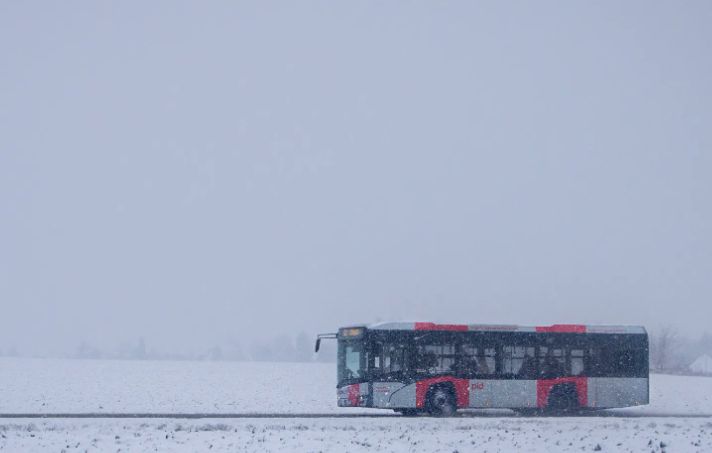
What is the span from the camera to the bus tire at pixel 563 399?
32.3 metres

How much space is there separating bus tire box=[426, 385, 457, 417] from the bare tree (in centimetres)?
7818

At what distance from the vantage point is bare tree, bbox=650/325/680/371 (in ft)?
348

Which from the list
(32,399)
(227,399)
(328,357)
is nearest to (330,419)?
(227,399)

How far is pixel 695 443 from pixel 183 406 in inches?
815

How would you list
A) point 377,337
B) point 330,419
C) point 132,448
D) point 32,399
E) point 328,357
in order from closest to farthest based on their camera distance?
point 132,448 → point 330,419 → point 377,337 → point 32,399 → point 328,357

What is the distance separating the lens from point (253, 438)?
22109 mm

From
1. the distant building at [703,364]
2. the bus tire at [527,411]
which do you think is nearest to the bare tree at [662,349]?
the distant building at [703,364]

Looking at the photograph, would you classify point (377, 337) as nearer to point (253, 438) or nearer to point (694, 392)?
point (253, 438)

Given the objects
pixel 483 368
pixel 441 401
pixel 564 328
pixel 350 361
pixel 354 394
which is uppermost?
pixel 564 328

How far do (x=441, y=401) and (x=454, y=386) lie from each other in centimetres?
75

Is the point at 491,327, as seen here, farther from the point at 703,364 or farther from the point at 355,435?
the point at 703,364

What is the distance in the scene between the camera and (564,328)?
109 feet

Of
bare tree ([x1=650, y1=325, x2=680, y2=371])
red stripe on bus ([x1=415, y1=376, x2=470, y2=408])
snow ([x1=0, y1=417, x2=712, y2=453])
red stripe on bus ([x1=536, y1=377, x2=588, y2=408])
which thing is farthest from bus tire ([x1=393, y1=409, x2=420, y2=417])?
bare tree ([x1=650, y1=325, x2=680, y2=371])


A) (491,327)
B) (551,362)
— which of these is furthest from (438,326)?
(551,362)
